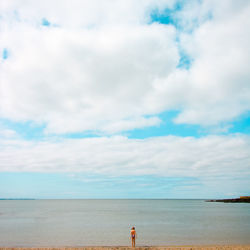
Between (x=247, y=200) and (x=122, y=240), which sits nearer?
(x=122, y=240)

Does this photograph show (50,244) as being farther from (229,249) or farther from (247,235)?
(247,235)

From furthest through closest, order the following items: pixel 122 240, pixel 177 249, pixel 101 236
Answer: pixel 101 236
pixel 122 240
pixel 177 249

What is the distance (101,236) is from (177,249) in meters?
10.6

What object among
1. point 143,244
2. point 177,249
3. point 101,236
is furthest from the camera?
point 101,236

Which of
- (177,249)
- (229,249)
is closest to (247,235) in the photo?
(229,249)

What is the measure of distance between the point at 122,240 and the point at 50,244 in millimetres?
7376

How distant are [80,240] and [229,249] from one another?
14.7 m

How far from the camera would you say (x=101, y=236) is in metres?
27.8

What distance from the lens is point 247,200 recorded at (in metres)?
160

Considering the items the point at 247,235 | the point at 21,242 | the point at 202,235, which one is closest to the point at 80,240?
the point at 21,242

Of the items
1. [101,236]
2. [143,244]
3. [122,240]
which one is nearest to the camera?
[143,244]

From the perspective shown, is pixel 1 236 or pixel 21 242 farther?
pixel 1 236

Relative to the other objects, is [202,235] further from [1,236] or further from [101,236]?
[1,236]

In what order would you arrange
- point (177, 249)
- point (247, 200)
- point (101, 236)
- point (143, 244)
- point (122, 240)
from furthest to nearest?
point (247, 200)
point (101, 236)
point (122, 240)
point (143, 244)
point (177, 249)
